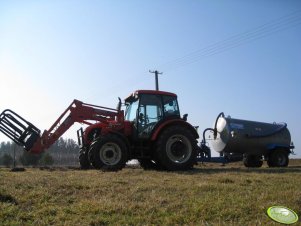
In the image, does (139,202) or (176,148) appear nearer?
(139,202)

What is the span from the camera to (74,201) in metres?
7.20

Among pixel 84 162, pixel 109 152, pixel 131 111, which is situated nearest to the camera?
pixel 109 152

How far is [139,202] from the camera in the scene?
7.13m

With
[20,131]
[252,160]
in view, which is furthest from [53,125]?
[252,160]

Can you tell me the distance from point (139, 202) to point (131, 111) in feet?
28.5

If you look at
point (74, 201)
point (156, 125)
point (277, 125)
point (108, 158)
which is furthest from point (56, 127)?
point (277, 125)

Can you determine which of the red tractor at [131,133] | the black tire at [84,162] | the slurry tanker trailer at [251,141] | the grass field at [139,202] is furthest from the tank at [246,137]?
the grass field at [139,202]

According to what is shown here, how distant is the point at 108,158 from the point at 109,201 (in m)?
7.07

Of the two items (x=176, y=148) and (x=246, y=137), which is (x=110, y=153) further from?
(x=246, y=137)

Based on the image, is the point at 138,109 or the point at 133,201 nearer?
the point at 133,201

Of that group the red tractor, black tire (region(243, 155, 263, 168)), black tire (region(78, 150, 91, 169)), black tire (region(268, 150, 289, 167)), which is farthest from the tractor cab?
black tire (region(268, 150, 289, 167))

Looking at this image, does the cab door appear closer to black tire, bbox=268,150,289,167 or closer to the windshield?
the windshield

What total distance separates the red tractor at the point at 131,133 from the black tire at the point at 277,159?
289 inches

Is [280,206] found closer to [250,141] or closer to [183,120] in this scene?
[183,120]
